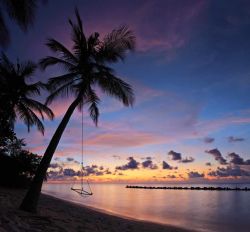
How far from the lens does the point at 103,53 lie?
15273 mm

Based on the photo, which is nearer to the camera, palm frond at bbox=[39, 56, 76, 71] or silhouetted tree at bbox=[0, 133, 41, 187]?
palm frond at bbox=[39, 56, 76, 71]

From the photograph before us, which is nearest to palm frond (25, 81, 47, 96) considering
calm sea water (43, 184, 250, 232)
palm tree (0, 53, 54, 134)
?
palm tree (0, 53, 54, 134)

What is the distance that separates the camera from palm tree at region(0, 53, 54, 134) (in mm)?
22297

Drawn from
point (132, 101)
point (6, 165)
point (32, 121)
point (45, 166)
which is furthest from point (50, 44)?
point (6, 165)

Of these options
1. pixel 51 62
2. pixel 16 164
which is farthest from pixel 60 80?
pixel 16 164

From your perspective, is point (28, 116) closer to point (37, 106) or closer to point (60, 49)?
point (37, 106)

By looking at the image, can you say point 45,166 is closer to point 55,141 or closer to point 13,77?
point 55,141

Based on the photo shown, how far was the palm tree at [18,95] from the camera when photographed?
73.2 feet

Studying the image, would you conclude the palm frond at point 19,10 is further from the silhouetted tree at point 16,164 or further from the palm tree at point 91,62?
the silhouetted tree at point 16,164

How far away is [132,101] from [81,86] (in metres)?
2.77

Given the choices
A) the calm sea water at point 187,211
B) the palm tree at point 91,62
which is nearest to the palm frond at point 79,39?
the palm tree at point 91,62

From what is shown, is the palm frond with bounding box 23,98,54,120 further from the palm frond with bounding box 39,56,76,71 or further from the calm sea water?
the calm sea water

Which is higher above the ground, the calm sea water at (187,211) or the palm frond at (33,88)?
the palm frond at (33,88)

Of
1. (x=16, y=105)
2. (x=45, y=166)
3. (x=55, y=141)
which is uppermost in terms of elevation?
(x=16, y=105)
